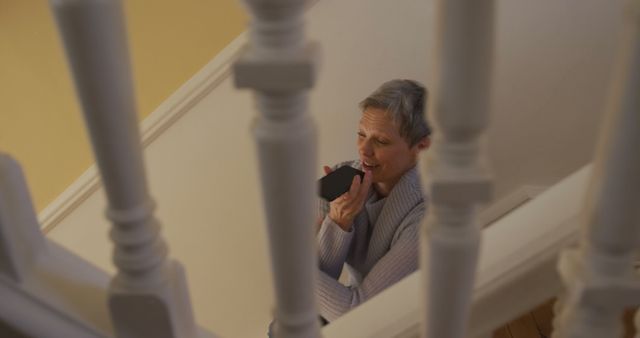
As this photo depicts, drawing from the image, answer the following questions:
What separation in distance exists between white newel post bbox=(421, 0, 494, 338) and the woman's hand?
3.05ft

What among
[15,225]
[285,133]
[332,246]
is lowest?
[332,246]

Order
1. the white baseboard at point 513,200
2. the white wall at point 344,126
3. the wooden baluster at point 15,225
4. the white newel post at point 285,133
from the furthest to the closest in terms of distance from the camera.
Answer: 1. the white baseboard at point 513,200
2. the white wall at point 344,126
3. the wooden baluster at point 15,225
4. the white newel post at point 285,133

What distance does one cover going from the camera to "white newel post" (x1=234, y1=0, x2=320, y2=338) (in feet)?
1.34

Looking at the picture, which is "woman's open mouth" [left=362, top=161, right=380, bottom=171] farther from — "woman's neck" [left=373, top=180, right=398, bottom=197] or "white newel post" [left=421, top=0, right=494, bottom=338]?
"white newel post" [left=421, top=0, right=494, bottom=338]

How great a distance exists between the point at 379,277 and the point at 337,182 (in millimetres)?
275

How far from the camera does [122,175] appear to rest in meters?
0.50

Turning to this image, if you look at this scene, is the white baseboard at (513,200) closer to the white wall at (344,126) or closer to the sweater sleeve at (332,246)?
the white wall at (344,126)

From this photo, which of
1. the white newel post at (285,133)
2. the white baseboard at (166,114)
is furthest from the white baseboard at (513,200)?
the white newel post at (285,133)

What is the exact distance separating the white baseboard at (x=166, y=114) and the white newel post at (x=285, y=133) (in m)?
1.44

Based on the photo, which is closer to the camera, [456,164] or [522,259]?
[456,164]

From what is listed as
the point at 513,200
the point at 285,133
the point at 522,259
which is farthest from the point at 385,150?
Result: the point at 285,133

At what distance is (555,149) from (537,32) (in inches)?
14.7

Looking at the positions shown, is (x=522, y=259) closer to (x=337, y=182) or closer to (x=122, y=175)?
(x=122, y=175)

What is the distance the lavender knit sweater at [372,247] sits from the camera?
140cm
